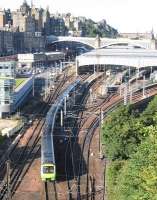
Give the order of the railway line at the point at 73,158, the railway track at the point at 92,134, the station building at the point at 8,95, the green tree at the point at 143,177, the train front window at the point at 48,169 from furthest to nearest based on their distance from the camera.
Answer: the station building at the point at 8,95 → the train front window at the point at 48,169 → the railway line at the point at 73,158 → the railway track at the point at 92,134 → the green tree at the point at 143,177

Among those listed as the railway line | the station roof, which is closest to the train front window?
the railway line

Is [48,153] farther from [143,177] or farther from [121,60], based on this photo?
[121,60]

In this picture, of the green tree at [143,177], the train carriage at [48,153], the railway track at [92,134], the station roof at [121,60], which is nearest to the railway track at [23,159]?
the train carriage at [48,153]

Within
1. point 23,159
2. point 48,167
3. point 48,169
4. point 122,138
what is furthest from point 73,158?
point 48,167

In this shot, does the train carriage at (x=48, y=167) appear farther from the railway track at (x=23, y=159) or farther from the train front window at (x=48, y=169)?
the railway track at (x=23, y=159)

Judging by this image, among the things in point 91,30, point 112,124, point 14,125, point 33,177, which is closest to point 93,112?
point 14,125

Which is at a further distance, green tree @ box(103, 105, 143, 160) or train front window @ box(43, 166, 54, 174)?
green tree @ box(103, 105, 143, 160)

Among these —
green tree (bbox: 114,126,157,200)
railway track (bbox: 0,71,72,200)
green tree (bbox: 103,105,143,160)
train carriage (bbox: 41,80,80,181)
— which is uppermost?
green tree (bbox: 114,126,157,200)

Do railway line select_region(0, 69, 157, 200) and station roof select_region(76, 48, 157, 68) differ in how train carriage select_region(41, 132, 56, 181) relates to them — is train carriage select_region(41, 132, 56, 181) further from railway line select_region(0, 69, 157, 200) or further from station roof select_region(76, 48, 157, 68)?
station roof select_region(76, 48, 157, 68)

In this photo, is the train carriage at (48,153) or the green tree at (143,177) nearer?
the green tree at (143,177)

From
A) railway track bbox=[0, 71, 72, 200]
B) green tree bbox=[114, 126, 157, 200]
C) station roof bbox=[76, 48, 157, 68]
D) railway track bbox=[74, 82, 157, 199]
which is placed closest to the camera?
green tree bbox=[114, 126, 157, 200]

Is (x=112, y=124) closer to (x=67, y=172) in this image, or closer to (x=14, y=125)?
(x=67, y=172)

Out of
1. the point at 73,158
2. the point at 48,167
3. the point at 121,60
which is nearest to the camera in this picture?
the point at 48,167

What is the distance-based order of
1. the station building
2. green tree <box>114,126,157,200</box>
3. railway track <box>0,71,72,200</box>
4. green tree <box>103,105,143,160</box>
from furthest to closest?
1. the station building
2. green tree <box>103,105,143,160</box>
3. railway track <box>0,71,72,200</box>
4. green tree <box>114,126,157,200</box>
